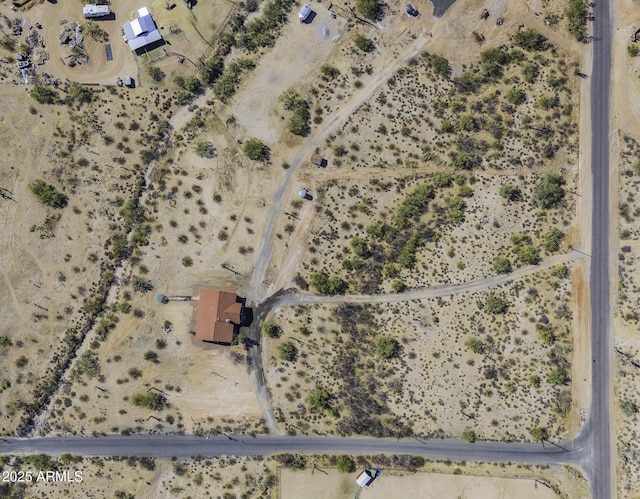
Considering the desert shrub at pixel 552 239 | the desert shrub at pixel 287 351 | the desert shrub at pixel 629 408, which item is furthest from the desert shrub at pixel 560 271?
the desert shrub at pixel 287 351

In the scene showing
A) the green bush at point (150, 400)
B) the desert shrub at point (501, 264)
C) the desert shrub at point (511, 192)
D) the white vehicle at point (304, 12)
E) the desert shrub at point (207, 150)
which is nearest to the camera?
the desert shrub at point (501, 264)

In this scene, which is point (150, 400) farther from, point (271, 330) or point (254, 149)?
point (254, 149)

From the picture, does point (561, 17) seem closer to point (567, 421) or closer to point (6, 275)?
point (567, 421)

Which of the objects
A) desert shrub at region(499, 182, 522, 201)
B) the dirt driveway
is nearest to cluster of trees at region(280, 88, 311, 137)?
the dirt driveway

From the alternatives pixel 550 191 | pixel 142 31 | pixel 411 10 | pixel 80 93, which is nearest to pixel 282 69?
pixel 411 10

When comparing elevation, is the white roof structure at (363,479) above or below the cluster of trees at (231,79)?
below

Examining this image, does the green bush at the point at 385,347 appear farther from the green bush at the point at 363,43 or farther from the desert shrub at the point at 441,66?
the green bush at the point at 363,43

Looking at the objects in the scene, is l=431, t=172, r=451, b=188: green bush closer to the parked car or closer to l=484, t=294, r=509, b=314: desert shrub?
l=484, t=294, r=509, b=314: desert shrub
